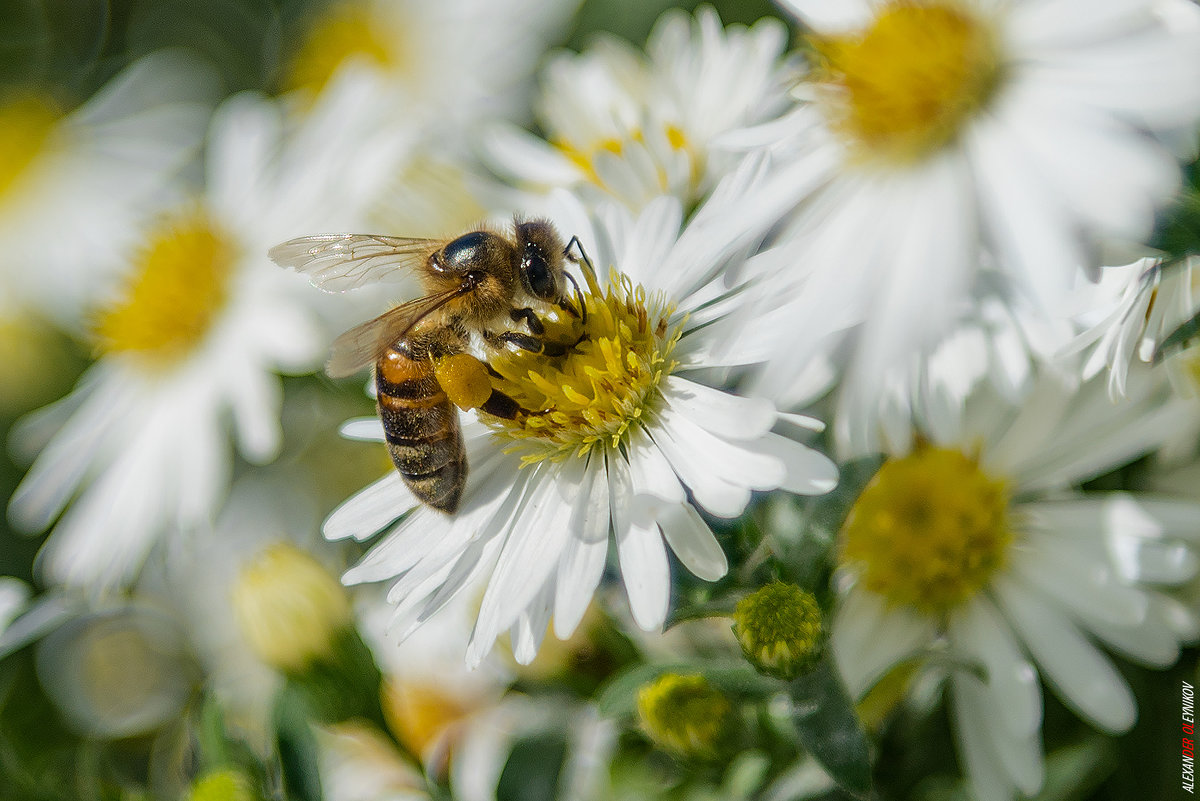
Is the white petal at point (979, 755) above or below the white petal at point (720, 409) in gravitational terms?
below

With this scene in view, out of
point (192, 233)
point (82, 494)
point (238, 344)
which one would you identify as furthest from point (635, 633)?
point (192, 233)

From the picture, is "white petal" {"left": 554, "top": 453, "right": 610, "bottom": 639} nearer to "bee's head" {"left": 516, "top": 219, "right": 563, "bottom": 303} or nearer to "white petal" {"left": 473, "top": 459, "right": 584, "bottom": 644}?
"white petal" {"left": 473, "top": 459, "right": 584, "bottom": 644}

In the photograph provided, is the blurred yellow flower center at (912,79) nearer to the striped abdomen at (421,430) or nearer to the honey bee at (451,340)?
the honey bee at (451,340)

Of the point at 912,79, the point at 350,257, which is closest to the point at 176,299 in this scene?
the point at 350,257

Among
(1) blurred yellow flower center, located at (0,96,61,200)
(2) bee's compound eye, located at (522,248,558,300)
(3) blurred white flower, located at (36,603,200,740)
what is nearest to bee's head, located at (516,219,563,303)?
(2) bee's compound eye, located at (522,248,558,300)

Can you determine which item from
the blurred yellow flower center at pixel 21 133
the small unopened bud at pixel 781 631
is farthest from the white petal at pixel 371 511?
the blurred yellow flower center at pixel 21 133

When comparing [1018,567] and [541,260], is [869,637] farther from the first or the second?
[541,260]

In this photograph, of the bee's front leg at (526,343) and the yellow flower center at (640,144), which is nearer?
the bee's front leg at (526,343)
